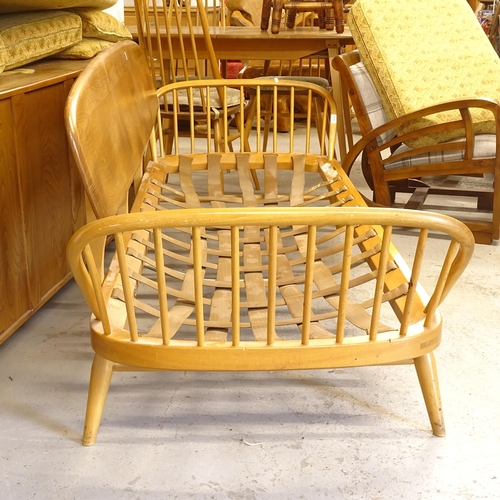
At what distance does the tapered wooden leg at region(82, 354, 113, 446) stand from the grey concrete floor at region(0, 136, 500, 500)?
6cm

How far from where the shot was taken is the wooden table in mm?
3393

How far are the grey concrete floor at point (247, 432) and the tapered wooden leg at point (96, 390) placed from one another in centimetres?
6

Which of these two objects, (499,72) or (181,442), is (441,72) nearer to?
(499,72)

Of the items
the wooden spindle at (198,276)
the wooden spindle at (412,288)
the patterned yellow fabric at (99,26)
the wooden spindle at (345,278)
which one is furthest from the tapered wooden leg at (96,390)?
the patterned yellow fabric at (99,26)

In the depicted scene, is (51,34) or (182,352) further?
(51,34)

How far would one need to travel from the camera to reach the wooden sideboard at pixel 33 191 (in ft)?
5.90

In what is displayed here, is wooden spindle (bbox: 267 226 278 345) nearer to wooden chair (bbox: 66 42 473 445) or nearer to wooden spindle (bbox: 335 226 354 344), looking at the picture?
wooden chair (bbox: 66 42 473 445)

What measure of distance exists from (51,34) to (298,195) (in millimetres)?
959

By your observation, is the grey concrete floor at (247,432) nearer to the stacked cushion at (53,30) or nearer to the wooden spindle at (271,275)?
the wooden spindle at (271,275)

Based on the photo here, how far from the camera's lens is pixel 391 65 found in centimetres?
288

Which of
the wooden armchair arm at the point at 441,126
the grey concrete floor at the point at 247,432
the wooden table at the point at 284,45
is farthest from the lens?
the wooden table at the point at 284,45

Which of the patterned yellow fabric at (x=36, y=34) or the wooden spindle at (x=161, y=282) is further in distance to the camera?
the patterned yellow fabric at (x=36, y=34)

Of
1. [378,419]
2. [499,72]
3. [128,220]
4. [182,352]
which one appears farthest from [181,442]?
[499,72]

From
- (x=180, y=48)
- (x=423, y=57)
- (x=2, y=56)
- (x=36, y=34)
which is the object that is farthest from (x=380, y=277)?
(x=180, y=48)
